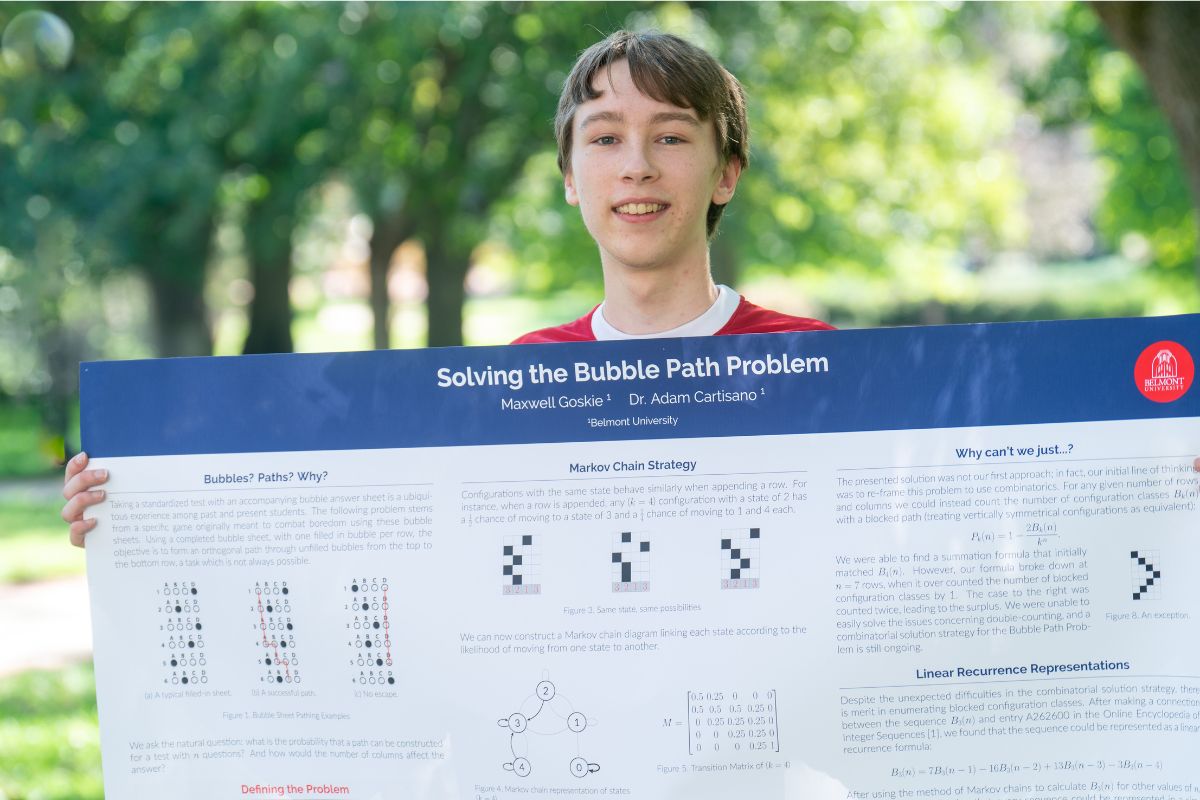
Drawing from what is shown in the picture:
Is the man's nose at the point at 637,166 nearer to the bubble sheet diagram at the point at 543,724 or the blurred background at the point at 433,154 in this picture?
the bubble sheet diagram at the point at 543,724

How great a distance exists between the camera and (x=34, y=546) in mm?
12859

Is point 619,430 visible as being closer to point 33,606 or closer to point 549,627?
point 549,627

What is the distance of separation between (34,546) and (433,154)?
6.55 metres

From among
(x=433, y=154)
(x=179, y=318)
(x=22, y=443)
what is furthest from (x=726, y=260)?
(x=22, y=443)

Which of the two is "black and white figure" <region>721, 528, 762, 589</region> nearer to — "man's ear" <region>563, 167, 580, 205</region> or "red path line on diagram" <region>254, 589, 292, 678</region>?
"man's ear" <region>563, 167, 580, 205</region>

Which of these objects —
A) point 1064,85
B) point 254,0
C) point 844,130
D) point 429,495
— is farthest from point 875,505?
point 844,130

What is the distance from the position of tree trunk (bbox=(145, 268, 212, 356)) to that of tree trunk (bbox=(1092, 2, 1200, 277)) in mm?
18784

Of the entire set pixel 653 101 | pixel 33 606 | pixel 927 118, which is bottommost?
pixel 33 606

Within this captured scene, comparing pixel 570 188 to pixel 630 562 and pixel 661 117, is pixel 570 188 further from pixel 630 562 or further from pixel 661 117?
pixel 630 562

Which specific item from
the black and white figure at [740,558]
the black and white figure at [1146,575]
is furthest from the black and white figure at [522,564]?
the black and white figure at [1146,575]

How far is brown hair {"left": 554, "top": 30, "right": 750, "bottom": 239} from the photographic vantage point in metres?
3.10

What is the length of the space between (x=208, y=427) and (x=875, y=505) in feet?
5.11

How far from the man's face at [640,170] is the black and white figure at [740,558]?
0.68 m

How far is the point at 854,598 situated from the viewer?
2.96 m
